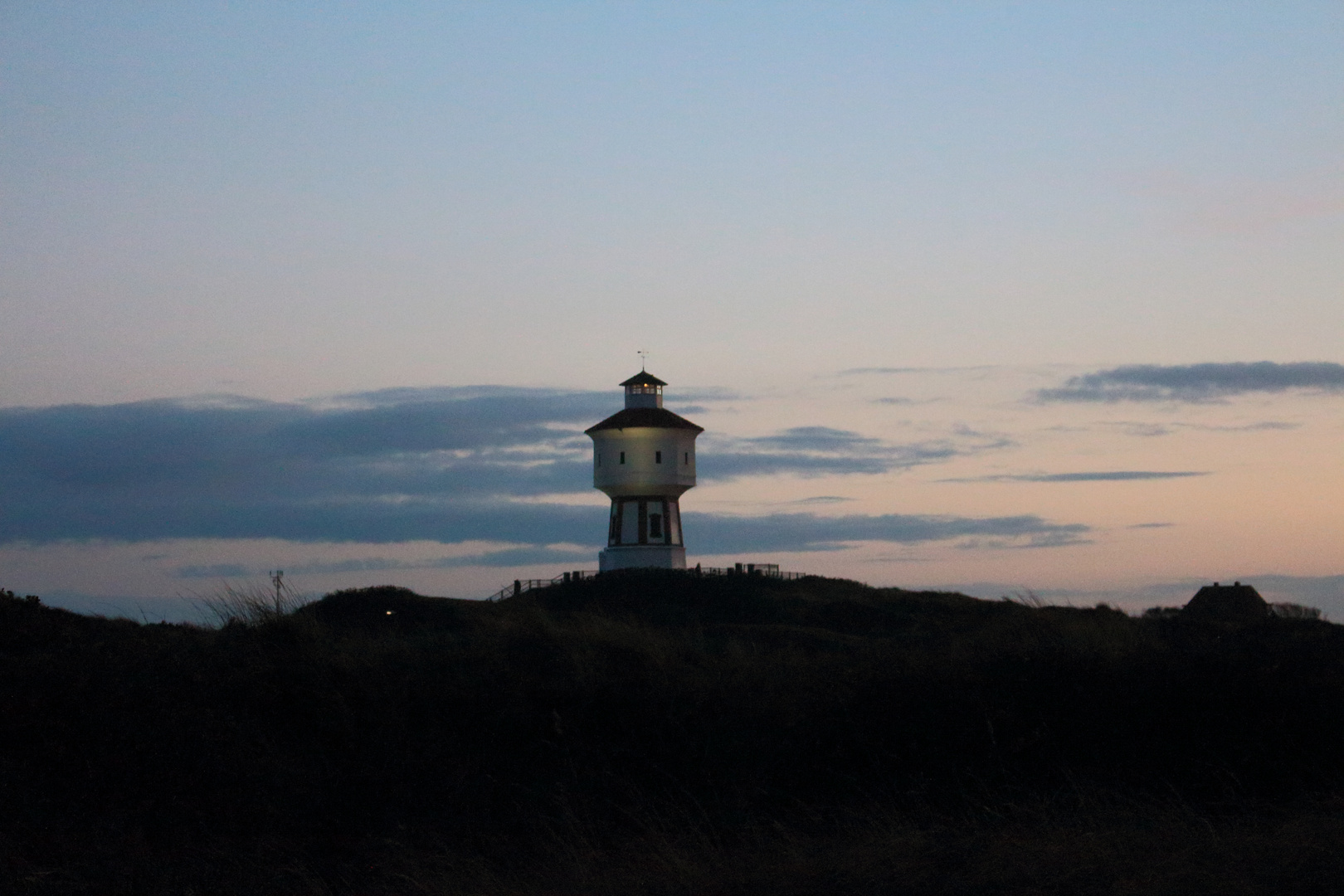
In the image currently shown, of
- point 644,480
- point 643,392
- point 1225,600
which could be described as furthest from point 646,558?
point 1225,600

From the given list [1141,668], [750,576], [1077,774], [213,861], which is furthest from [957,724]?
[750,576]

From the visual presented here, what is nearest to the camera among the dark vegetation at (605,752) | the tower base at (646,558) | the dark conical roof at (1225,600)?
the dark vegetation at (605,752)

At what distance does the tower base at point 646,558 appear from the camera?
62.0m

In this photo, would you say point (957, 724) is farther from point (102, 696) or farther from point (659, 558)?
point (659, 558)

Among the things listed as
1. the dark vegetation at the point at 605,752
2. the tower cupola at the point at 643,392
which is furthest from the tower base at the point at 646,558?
the dark vegetation at the point at 605,752

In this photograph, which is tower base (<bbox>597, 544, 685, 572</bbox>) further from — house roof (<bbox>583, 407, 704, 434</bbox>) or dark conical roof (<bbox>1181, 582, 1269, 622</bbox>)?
dark conical roof (<bbox>1181, 582, 1269, 622</bbox>)

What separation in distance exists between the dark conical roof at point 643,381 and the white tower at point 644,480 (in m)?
1.91

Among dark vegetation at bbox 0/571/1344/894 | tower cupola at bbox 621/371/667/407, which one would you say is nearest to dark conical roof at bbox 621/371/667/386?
tower cupola at bbox 621/371/667/407

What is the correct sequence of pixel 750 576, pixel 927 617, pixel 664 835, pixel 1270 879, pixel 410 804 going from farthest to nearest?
pixel 750 576 → pixel 927 617 → pixel 410 804 → pixel 664 835 → pixel 1270 879

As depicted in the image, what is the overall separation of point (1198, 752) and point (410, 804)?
8.31 metres

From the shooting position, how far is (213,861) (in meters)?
11.1

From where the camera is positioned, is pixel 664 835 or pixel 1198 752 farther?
pixel 1198 752

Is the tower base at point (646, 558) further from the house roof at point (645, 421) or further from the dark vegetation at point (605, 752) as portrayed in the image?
the dark vegetation at point (605, 752)

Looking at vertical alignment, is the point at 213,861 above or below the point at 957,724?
below
